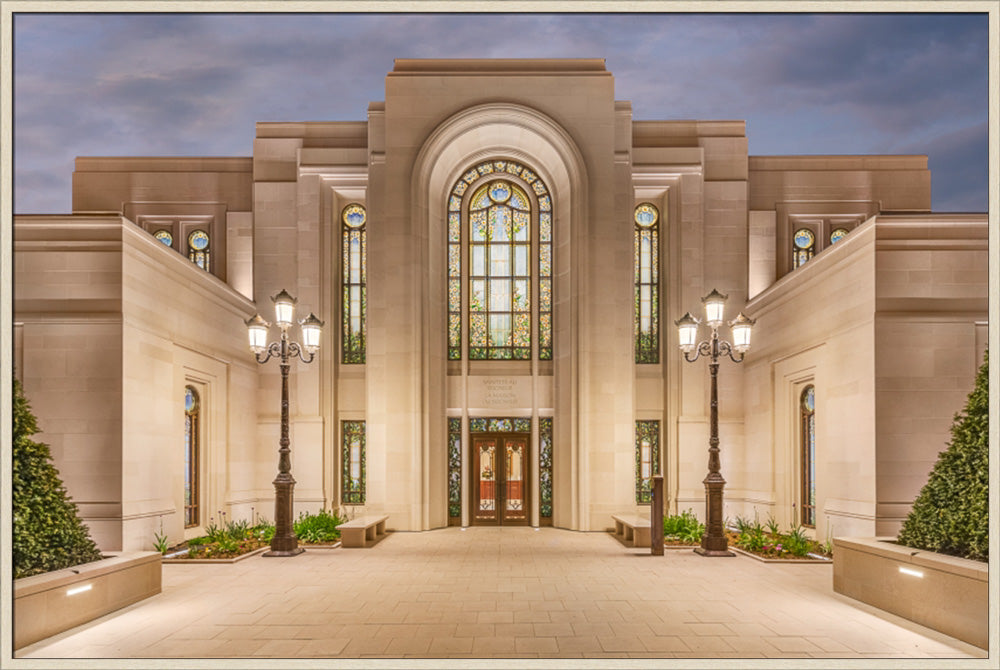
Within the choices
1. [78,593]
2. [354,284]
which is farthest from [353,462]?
[78,593]

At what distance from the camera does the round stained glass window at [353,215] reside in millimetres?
23000

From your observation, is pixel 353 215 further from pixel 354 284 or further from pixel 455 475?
pixel 455 475

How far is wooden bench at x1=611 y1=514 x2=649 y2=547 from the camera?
16.5 m

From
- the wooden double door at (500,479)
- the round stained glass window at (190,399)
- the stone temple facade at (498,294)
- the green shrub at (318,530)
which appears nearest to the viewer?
the green shrub at (318,530)

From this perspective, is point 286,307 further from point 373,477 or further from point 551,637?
point 551,637

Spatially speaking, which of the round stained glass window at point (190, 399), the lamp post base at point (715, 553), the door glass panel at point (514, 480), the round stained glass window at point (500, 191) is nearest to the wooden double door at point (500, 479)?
the door glass panel at point (514, 480)

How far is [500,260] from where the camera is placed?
22141mm

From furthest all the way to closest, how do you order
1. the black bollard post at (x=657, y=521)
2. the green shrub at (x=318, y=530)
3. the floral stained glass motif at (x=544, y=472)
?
the floral stained glass motif at (x=544, y=472)
the green shrub at (x=318, y=530)
the black bollard post at (x=657, y=521)

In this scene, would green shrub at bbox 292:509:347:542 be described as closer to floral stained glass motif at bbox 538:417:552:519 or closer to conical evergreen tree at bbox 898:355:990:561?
floral stained glass motif at bbox 538:417:552:519

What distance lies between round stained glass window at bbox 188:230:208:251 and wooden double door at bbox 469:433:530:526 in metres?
9.78

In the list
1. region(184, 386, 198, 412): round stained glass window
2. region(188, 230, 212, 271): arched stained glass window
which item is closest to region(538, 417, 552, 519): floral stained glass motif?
region(184, 386, 198, 412): round stained glass window

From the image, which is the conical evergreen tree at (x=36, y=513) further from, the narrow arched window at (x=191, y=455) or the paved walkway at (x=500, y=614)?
the narrow arched window at (x=191, y=455)

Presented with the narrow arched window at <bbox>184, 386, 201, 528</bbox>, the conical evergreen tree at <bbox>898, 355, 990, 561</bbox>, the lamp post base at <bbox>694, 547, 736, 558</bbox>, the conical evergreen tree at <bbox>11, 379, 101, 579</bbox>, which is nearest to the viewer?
the conical evergreen tree at <bbox>898, 355, 990, 561</bbox>

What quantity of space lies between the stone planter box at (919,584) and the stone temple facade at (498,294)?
18.6ft
